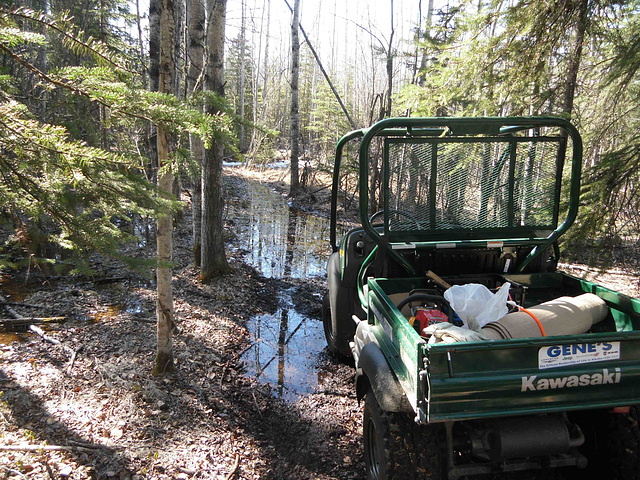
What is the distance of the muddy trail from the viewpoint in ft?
10.2

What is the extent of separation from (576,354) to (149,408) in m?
3.13

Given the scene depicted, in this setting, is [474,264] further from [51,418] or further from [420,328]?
[51,418]

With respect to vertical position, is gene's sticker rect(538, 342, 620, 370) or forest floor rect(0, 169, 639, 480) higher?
gene's sticker rect(538, 342, 620, 370)

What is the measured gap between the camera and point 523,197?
3.84m

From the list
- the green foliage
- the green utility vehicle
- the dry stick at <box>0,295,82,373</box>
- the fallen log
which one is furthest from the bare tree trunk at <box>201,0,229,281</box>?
the green foliage

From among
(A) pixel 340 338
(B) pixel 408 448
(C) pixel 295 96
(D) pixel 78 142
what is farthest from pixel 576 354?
(C) pixel 295 96

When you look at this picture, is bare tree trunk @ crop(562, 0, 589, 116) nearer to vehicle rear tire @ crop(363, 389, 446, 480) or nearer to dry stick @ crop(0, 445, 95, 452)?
vehicle rear tire @ crop(363, 389, 446, 480)

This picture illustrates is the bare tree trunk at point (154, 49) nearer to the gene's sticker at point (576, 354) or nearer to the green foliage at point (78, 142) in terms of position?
the green foliage at point (78, 142)

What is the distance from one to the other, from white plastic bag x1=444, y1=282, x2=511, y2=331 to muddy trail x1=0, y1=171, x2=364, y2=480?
4.61ft

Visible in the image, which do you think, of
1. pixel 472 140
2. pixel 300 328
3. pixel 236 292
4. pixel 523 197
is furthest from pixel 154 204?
pixel 236 292

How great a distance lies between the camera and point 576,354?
7.45ft

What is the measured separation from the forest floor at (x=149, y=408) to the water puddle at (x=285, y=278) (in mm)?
189

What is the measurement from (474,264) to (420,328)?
117 centimetres

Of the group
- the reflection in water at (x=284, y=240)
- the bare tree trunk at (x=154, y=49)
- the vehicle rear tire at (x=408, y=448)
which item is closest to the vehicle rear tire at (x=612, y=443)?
the vehicle rear tire at (x=408, y=448)
